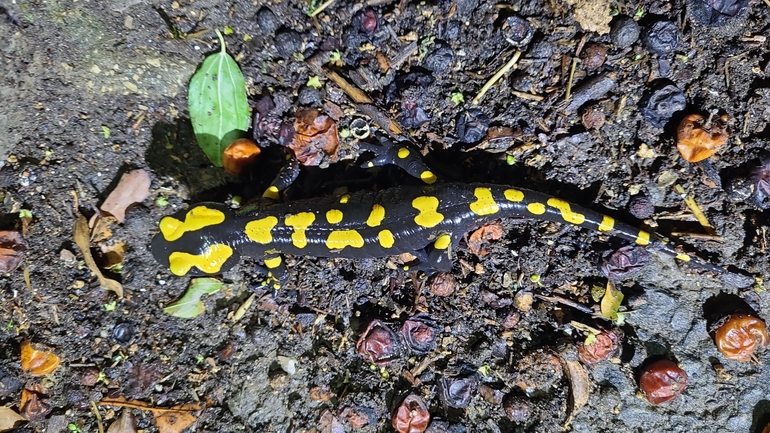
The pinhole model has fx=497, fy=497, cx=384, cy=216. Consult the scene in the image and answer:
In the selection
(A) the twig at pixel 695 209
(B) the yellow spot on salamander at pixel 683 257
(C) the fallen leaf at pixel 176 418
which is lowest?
(C) the fallen leaf at pixel 176 418

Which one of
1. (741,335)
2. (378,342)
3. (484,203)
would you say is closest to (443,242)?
(484,203)

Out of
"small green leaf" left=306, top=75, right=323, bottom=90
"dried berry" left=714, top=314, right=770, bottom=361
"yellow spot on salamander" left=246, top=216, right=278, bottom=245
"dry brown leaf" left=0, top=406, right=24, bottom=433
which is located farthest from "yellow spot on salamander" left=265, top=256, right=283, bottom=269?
"dried berry" left=714, top=314, right=770, bottom=361

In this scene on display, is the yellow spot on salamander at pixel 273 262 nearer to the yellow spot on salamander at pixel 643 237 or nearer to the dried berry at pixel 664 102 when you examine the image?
the yellow spot on salamander at pixel 643 237

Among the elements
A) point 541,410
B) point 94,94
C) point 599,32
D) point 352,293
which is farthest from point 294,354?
point 599,32

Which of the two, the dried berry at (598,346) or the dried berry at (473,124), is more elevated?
the dried berry at (473,124)

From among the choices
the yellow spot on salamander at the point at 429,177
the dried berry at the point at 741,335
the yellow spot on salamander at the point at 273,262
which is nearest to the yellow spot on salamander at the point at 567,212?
the yellow spot on salamander at the point at 429,177

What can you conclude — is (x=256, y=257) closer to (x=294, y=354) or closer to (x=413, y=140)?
(x=294, y=354)
